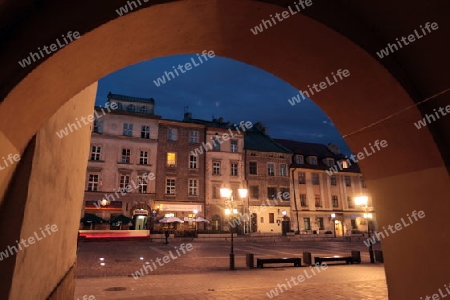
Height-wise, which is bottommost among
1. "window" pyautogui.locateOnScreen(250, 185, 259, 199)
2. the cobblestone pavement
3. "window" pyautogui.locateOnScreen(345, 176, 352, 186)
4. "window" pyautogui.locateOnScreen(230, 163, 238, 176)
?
the cobblestone pavement

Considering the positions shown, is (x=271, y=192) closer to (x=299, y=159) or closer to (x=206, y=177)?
(x=299, y=159)

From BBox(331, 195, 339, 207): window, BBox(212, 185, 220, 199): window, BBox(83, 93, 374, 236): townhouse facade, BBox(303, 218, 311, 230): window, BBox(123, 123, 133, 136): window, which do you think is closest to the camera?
BBox(83, 93, 374, 236): townhouse facade

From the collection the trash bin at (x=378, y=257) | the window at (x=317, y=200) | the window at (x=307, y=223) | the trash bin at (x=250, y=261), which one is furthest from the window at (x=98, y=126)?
the window at (x=317, y=200)

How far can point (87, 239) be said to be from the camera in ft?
93.1

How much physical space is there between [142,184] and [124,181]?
2063mm

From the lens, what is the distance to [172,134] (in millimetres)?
38656

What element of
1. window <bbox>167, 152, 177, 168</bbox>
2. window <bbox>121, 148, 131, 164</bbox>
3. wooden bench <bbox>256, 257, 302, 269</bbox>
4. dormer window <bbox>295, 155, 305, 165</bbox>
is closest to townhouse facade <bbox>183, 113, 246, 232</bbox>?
window <bbox>167, 152, 177, 168</bbox>

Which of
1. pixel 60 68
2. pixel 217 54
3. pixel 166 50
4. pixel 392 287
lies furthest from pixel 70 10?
pixel 392 287

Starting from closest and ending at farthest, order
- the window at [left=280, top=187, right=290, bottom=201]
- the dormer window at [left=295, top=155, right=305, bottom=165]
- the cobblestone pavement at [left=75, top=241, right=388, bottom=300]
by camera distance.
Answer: the cobblestone pavement at [left=75, top=241, right=388, bottom=300] < the window at [left=280, top=187, right=290, bottom=201] < the dormer window at [left=295, top=155, right=305, bottom=165]

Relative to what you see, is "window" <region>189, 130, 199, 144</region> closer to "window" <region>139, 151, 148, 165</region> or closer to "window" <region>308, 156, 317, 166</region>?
"window" <region>139, 151, 148, 165</region>

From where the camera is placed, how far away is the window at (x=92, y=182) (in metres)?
33.3

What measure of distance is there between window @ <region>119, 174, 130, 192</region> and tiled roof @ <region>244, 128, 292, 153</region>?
1639cm

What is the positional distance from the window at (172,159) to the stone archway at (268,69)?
35.0m

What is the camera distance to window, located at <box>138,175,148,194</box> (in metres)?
35.3
